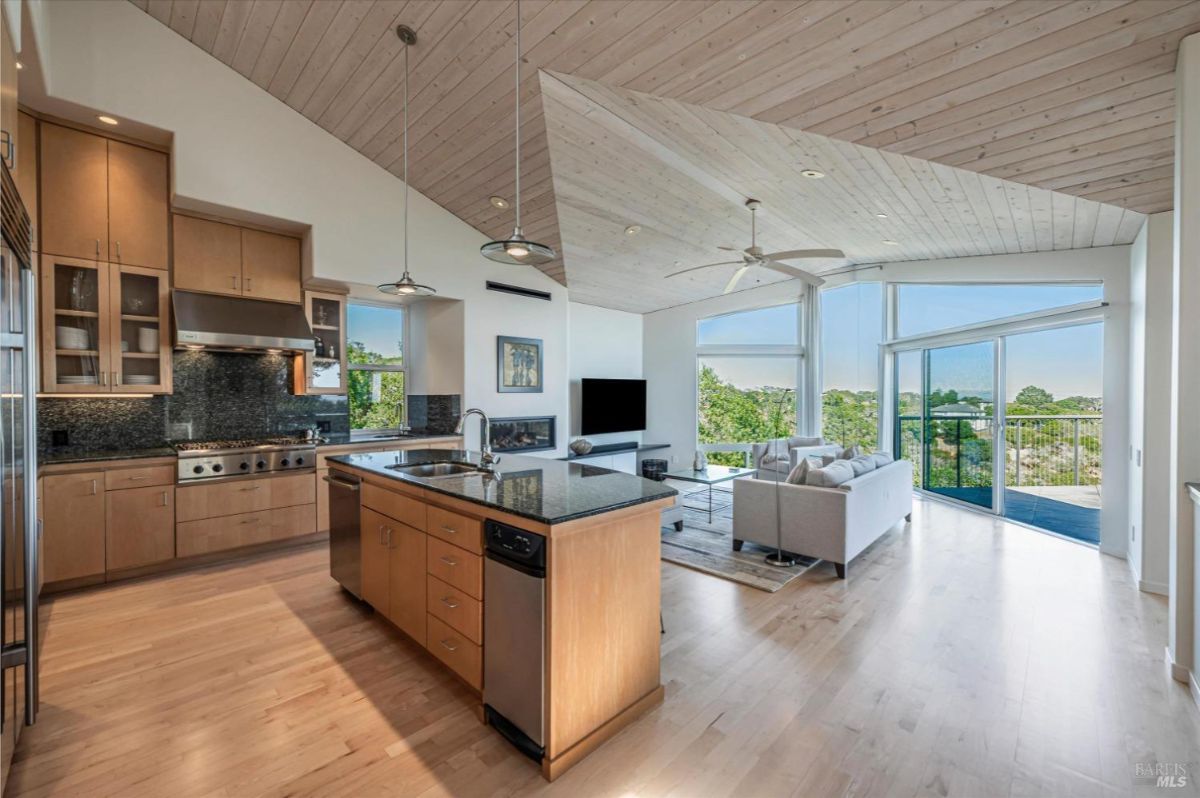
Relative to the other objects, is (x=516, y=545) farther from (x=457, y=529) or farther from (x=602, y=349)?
(x=602, y=349)

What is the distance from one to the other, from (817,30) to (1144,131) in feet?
5.99

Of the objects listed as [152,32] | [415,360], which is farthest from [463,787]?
[152,32]

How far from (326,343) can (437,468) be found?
254 cm

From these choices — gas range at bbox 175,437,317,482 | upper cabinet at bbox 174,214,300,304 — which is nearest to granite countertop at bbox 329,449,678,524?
gas range at bbox 175,437,317,482

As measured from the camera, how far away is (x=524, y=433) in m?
5.94

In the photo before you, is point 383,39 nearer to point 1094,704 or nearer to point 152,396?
point 152,396

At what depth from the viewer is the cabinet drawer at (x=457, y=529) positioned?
2068 mm

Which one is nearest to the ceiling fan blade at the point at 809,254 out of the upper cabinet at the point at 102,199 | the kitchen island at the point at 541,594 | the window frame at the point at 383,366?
the kitchen island at the point at 541,594

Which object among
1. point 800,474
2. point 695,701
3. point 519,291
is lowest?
point 695,701

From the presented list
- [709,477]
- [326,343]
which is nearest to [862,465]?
[709,477]

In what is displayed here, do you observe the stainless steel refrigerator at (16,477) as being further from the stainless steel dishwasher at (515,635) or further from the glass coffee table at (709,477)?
the glass coffee table at (709,477)

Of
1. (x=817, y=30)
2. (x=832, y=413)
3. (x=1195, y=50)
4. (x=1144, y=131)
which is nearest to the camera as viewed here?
Result: (x=1195, y=50)

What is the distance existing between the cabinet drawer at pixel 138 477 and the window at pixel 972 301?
759cm

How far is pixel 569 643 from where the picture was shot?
185cm
